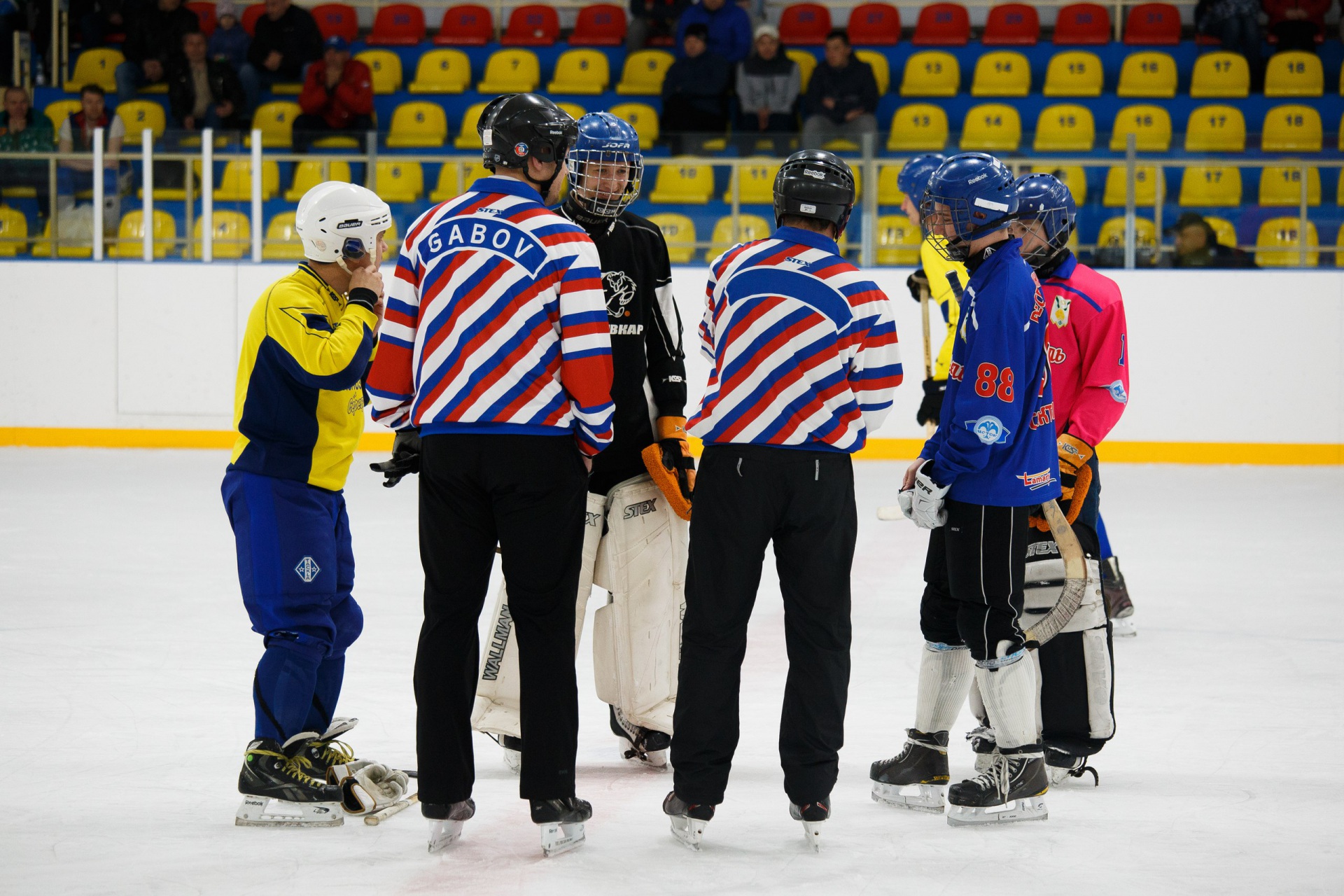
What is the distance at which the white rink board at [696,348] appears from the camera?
9883mm

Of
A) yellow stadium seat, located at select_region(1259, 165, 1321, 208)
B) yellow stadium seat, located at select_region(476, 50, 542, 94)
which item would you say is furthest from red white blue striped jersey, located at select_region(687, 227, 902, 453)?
yellow stadium seat, located at select_region(476, 50, 542, 94)

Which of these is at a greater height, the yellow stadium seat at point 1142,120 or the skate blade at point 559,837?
the yellow stadium seat at point 1142,120

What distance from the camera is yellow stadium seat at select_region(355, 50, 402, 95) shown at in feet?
44.5

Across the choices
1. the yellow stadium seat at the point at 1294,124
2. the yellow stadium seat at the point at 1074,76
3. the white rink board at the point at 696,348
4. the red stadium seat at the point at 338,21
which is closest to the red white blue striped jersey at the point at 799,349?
the white rink board at the point at 696,348

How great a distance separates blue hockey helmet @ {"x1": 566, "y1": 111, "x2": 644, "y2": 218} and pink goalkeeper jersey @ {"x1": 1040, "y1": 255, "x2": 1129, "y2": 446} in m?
1.10

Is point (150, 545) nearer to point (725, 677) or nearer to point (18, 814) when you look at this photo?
point (18, 814)

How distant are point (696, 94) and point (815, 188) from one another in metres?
9.30

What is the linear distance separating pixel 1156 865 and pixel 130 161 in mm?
9142

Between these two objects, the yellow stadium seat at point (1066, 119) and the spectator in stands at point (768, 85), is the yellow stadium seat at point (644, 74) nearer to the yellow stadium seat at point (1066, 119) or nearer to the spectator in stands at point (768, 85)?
the spectator in stands at point (768, 85)

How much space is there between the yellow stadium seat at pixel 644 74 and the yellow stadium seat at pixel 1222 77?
334cm

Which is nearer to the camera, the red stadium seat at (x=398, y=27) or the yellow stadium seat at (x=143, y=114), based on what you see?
the yellow stadium seat at (x=143, y=114)

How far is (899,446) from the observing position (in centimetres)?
1030

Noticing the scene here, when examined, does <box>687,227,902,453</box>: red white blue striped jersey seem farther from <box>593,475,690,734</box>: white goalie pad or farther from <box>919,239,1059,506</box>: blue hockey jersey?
<box>593,475,690,734</box>: white goalie pad

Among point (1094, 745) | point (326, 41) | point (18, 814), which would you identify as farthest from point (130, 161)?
point (1094, 745)
